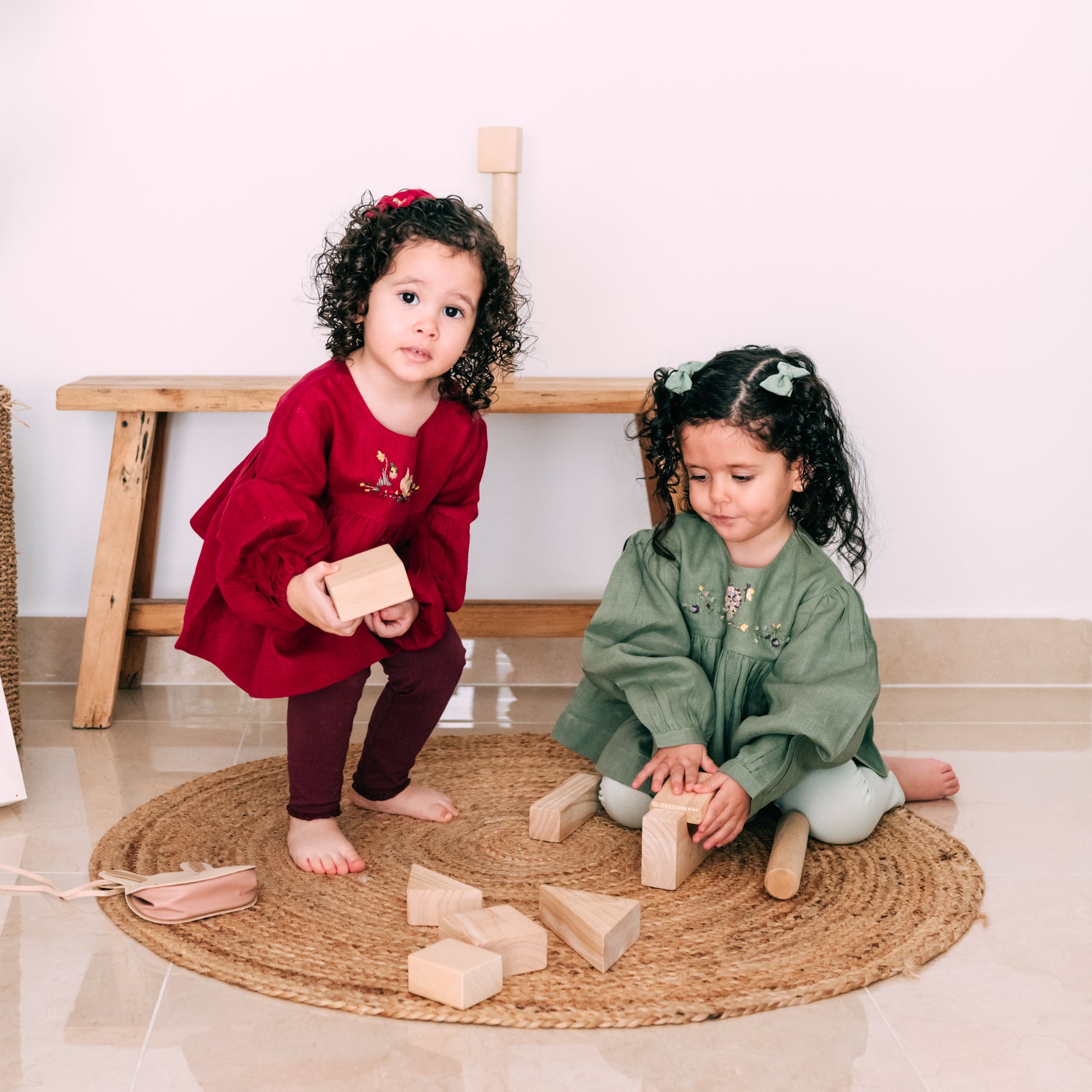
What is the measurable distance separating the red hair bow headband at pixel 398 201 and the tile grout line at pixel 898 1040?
86 cm

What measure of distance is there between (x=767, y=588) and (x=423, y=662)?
1.27 ft

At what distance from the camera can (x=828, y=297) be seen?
1.84m

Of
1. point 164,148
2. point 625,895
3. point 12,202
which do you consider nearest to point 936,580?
point 625,895

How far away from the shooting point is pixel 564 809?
1.34 meters

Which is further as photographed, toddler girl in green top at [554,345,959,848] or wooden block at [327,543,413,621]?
toddler girl in green top at [554,345,959,848]

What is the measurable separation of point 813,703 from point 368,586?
1.55 ft

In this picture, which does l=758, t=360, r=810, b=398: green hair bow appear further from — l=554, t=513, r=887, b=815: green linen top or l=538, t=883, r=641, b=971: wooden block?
l=538, t=883, r=641, b=971: wooden block

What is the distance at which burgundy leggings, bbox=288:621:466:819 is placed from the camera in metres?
1.29

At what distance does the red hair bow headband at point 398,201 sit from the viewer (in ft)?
4.12

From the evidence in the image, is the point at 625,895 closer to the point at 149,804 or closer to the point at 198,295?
the point at 149,804

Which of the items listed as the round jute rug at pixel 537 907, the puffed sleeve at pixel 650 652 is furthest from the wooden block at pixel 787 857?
the puffed sleeve at pixel 650 652

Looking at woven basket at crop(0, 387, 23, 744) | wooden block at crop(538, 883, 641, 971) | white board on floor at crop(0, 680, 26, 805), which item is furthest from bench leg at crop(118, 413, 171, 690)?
wooden block at crop(538, 883, 641, 971)

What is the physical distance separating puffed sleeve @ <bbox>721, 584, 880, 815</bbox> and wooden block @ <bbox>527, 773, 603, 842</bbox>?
192 millimetres

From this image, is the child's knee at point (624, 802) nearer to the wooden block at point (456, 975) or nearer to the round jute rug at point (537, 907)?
the round jute rug at point (537, 907)
